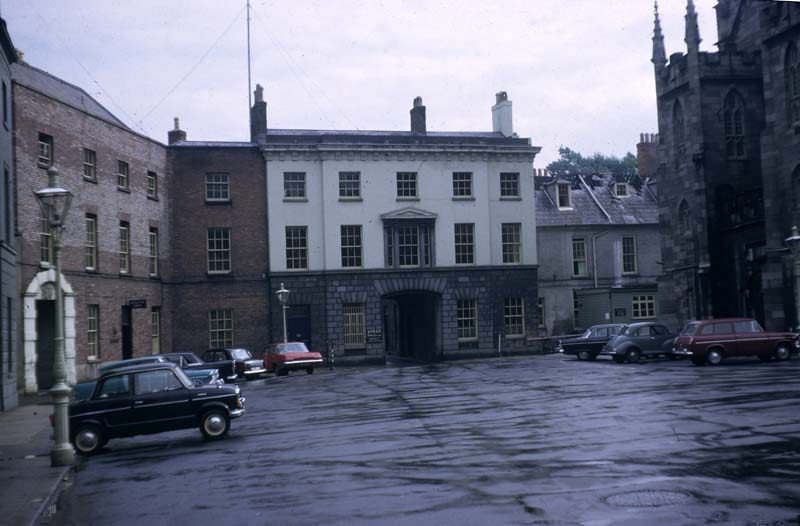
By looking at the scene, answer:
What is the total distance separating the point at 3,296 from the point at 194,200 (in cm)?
2094

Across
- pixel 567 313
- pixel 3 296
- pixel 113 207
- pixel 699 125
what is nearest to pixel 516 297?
pixel 567 313

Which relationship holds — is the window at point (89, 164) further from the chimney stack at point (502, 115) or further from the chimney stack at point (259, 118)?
the chimney stack at point (502, 115)

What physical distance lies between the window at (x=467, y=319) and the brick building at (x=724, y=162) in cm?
A: 1011

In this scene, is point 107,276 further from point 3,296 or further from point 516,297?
point 516,297

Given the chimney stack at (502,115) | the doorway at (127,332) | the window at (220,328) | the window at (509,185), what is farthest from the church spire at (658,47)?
the doorway at (127,332)

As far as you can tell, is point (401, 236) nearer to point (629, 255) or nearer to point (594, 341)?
point (594, 341)

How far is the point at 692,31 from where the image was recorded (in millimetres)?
45188

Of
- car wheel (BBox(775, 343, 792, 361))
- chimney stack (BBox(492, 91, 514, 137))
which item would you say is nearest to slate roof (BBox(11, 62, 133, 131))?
chimney stack (BBox(492, 91, 514, 137))

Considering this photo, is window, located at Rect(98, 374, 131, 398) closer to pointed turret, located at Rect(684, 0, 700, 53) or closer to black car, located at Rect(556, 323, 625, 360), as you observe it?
black car, located at Rect(556, 323, 625, 360)

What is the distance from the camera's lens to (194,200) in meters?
46.2

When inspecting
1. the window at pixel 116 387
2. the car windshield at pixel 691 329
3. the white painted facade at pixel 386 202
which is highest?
the white painted facade at pixel 386 202

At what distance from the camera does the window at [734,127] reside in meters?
45.8

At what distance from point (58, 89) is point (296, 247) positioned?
46.5ft

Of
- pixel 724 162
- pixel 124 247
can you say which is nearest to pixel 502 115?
pixel 724 162
